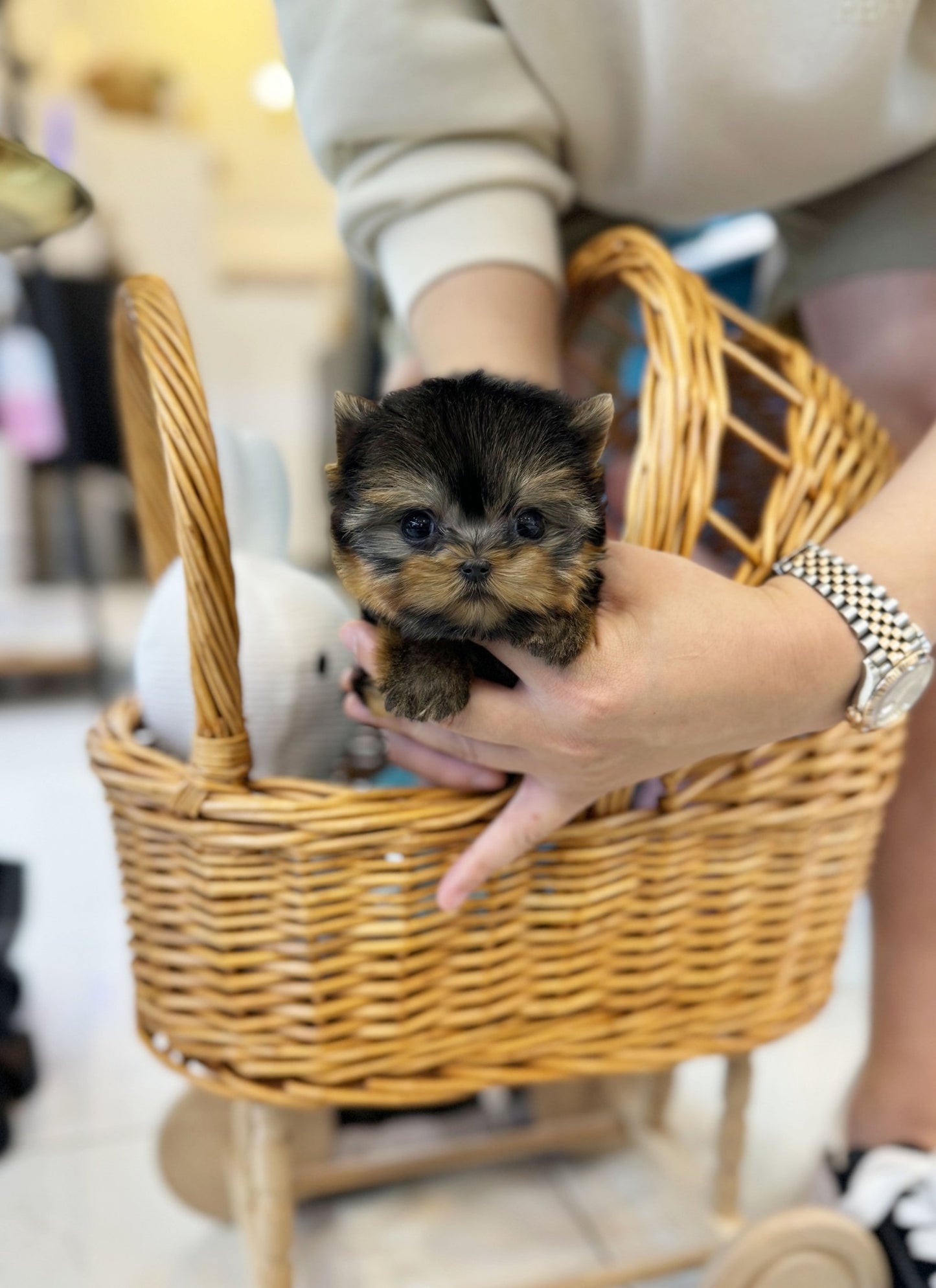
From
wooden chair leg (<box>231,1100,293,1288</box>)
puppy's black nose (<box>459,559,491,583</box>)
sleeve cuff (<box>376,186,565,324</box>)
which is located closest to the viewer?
puppy's black nose (<box>459,559,491,583</box>)

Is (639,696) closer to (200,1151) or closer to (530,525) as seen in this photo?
(530,525)

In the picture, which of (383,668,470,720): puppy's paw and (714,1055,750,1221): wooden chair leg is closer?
(383,668,470,720): puppy's paw

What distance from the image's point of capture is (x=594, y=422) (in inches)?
22.9

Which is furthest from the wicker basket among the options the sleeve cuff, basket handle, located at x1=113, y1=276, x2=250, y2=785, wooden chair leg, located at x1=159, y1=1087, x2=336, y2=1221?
wooden chair leg, located at x1=159, y1=1087, x2=336, y2=1221

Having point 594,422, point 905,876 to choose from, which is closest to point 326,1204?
point 905,876

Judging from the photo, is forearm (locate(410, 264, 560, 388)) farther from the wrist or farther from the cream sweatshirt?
the wrist

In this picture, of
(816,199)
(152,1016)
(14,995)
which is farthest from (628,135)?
(14,995)

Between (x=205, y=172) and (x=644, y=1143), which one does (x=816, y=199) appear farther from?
(x=205, y=172)

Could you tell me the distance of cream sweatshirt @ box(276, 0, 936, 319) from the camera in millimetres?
809

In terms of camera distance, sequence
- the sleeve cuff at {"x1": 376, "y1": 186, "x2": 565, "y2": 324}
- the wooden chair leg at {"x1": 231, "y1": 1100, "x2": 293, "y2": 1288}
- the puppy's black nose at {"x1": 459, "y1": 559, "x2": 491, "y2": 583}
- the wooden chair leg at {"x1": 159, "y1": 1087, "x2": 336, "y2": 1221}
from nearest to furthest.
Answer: the puppy's black nose at {"x1": 459, "y1": 559, "x2": 491, "y2": 583}, the wooden chair leg at {"x1": 231, "y1": 1100, "x2": 293, "y2": 1288}, the sleeve cuff at {"x1": 376, "y1": 186, "x2": 565, "y2": 324}, the wooden chair leg at {"x1": 159, "y1": 1087, "x2": 336, "y2": 1221}

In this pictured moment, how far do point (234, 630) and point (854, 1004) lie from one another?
4.08 feet

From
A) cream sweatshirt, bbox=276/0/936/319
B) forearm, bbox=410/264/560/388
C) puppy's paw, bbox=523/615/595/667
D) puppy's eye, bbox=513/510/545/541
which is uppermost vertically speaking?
cream sweatshirt, bbox=276/0/936/319

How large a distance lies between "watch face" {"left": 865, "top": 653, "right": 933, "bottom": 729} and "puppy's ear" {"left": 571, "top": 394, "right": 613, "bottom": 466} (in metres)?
0.25

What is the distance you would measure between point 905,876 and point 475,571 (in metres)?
0.65
